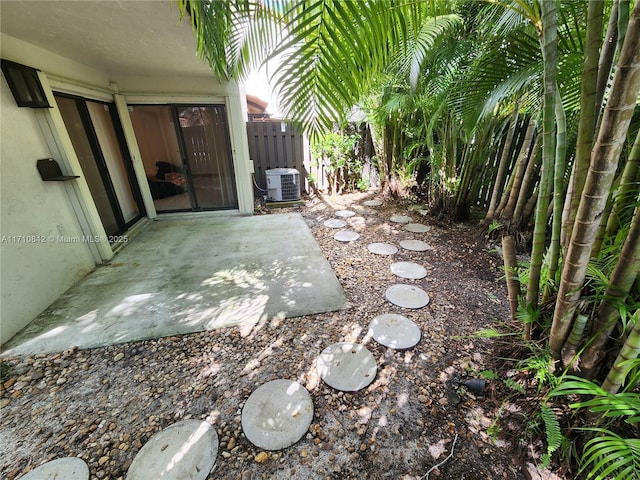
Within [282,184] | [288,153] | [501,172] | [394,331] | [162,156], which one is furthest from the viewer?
[288,153]

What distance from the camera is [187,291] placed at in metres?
2.43

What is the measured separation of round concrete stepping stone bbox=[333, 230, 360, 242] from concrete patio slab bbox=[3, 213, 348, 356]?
0.39 m

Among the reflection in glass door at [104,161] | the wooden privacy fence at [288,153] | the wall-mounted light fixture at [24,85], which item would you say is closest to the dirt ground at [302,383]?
the wall-mounted light fixture at [24,85]

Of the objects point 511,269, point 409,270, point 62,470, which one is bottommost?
point 62,470

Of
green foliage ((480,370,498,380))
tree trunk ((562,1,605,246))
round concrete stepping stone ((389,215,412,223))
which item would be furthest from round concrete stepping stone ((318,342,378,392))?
round concrete stepping stone ((389,215,412,223))

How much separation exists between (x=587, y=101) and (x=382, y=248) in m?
2.33

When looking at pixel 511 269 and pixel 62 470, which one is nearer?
pixel 62 470

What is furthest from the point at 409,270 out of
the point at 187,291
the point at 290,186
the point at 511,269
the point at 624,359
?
the point at 290,186

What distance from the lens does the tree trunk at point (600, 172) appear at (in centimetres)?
76

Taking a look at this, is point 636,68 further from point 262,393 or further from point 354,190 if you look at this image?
point 354,190

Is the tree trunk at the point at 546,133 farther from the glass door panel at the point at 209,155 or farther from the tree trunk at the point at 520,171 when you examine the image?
the glass door panel at the point at 209,155

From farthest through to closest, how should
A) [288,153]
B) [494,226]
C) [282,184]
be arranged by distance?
[288,153], [282,184], [494,226]

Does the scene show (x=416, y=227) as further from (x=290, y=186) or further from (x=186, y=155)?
(x=186, y=155)

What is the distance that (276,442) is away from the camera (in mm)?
1218
